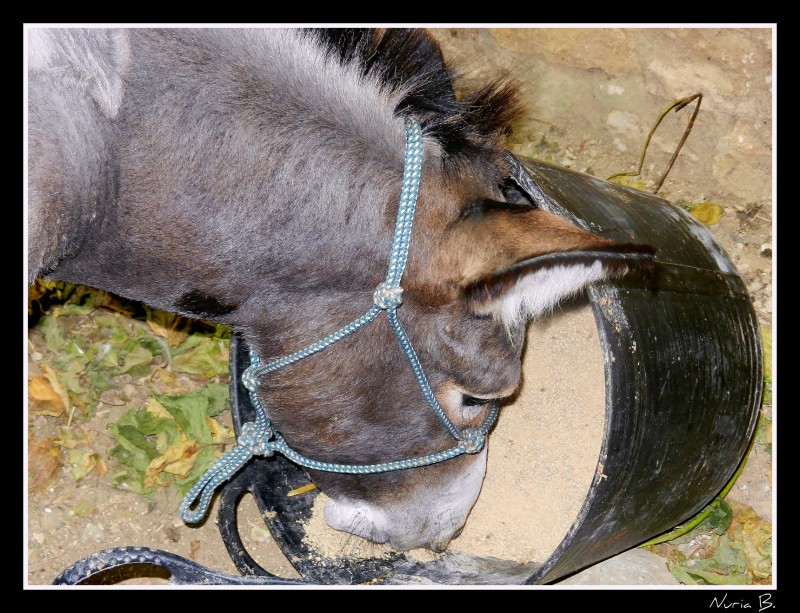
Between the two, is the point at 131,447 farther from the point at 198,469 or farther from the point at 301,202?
the point at 301,202

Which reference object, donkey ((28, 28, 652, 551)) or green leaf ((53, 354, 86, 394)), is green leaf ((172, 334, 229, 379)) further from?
donkey ((28, 28, 652, 551))

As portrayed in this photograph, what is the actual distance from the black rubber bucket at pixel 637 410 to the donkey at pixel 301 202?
0.30m

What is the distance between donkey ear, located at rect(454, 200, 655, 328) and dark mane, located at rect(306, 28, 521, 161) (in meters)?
0.20

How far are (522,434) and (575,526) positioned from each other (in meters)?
0.75

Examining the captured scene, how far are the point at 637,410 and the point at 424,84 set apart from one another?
93 cm

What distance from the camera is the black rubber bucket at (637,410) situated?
1832 millimetres

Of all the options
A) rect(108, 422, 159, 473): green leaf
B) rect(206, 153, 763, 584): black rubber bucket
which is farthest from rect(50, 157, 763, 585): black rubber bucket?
rect(108, 422, 159, 473): green leaf

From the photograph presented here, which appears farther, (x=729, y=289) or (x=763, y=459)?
(x=763, y=459)

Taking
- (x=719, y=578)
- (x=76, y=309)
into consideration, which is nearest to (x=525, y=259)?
(x=719, y=578)

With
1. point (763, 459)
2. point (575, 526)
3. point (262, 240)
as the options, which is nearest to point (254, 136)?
point (262, 240)

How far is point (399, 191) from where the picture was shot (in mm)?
1557

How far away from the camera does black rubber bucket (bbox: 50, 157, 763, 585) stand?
183 cm

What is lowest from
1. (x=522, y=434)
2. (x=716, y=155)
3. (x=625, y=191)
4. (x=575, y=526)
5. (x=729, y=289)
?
(x=575, y=526)

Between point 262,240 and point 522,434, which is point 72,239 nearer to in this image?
point 262,240
